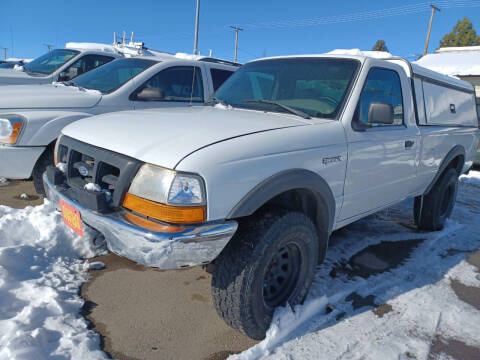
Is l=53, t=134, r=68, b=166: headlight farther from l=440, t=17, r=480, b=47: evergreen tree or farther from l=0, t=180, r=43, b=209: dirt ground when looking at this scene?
l=440, t=17, r=480, b=47: evergreen tree

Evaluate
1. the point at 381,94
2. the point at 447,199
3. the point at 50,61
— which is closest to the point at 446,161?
the point at 447,199

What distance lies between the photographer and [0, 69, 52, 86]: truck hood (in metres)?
5.70

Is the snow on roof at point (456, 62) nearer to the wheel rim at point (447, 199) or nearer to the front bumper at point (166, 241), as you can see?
the wheel rim at point (447, 199)

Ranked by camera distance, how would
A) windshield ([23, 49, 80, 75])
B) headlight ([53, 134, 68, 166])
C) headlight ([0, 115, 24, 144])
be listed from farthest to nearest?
windshield ([23, 49, 80, 75]), headlight ([0, 115, 24, 144]), headlight ([53, 134, 68, 166])

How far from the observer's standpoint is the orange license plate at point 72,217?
2178 mm

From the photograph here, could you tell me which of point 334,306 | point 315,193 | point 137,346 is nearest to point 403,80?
point 315,193

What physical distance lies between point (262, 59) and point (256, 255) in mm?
2180

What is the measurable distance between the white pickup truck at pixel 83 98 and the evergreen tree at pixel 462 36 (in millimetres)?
38761

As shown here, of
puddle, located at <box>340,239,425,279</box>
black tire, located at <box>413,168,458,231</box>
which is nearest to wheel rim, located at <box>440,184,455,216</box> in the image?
black tire, located at <box>413,168,458,231</box>

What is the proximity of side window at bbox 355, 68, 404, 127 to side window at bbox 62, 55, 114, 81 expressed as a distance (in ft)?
16.0

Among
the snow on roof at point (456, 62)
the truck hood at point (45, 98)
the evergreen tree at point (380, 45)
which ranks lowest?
the truck hood at point (45, 98)

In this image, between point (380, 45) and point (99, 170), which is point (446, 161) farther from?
point (380, 45)

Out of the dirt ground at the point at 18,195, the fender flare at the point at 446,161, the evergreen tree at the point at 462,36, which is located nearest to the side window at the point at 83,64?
the dirt ground at the point at 18,195

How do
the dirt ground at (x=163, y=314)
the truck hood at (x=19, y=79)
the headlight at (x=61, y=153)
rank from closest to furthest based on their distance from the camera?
the dirt ground at (x=163, y=314)
the headlight at (x=61, y=153)
the truck hood at (x=19, y=79)
